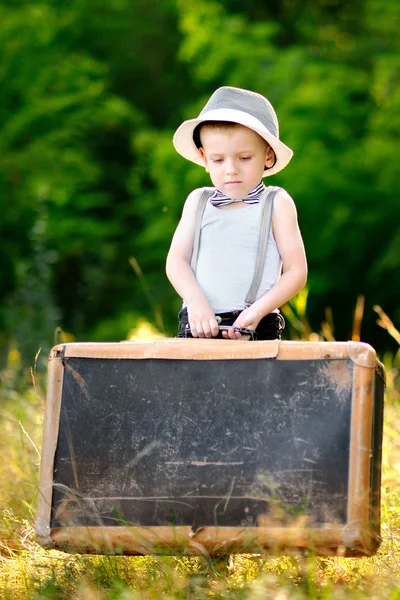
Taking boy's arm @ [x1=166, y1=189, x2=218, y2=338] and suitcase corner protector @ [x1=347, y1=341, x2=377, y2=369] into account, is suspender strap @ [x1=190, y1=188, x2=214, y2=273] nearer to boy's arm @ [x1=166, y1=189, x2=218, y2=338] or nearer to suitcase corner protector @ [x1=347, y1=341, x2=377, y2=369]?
boy's arm @ [x1=166, y1=189, x2=218, y2=338]

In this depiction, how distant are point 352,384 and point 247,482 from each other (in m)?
0.34

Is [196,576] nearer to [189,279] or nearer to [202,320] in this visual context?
[202,320]

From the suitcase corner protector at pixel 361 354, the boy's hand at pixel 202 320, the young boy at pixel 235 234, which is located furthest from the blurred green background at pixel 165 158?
the suitcase corner protector at pixel 361 354

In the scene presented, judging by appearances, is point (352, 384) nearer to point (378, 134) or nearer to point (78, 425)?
point (78, 425)

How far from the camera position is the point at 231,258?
9.12 ft

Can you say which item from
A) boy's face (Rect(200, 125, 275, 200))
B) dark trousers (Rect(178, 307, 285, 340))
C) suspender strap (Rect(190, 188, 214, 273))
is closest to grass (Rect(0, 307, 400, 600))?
dark trousers (Rect(178, 307, 285, 340))

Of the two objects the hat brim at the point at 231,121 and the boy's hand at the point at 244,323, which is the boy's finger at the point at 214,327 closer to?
the boy's hand at the point at 244,323

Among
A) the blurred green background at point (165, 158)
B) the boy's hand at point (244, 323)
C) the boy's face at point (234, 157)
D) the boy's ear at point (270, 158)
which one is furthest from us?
the blurred green background at point (165, 158)

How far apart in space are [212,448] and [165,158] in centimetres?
1131

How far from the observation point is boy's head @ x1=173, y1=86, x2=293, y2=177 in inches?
108

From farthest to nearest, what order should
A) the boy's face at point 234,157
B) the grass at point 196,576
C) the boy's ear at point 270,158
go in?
the boy's ear at point 270,158
the boy's face at point 234,157
the grass at point 196,576

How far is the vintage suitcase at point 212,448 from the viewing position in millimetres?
2324

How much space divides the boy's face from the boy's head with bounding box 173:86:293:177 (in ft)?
0.04

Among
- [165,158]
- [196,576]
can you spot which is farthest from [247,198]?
[165,158]
